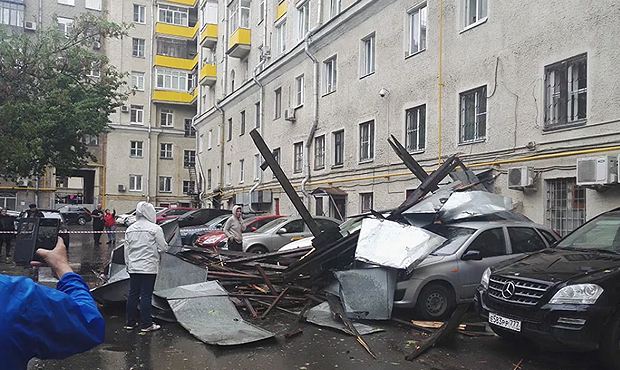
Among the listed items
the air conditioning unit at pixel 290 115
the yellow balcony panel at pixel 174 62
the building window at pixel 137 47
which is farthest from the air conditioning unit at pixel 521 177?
the building window at pixel 137 47

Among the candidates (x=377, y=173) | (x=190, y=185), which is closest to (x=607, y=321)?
(x=377, y=173)

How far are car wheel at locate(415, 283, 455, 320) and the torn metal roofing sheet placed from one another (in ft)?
8.66

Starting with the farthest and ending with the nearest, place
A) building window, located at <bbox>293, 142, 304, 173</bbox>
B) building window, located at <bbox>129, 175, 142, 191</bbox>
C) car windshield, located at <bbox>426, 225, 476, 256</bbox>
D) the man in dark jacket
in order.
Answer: building window, located at <bbox>129, 175, 142, 191</bbox> → building window, located at <bbox>293, 142, 304, 173</bbox> → the man in dark jacket → car windshield, located at <bbox>426, 225, 476, 256</bbox>

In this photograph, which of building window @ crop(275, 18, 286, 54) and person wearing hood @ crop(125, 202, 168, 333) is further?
building window @ crop(275, 18, 286, 54)

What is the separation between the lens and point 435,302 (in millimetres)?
8695

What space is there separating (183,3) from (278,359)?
46.0m

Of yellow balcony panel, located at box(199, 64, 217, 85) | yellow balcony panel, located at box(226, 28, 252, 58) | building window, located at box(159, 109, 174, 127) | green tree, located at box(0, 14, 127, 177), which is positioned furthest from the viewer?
building window, located at box(159, 109, 174, 127)

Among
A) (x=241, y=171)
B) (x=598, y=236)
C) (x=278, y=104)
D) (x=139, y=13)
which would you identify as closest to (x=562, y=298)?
(x=598, y=236)

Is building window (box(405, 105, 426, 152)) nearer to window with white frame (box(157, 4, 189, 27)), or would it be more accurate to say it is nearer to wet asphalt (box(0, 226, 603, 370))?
wet asphalt (box(0, 226, 603, 370))

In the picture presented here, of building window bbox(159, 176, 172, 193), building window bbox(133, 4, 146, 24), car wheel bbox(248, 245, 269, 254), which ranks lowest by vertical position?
car wheel bbox(248, 245, 269, 254)

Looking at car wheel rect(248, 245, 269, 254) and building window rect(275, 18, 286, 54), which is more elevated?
building window rect(275, 18, 286, 54)

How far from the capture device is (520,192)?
12023mm

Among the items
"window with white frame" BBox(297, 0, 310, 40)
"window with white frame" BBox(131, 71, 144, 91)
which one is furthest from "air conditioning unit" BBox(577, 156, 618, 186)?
"window with white frame" BBox(131, 71, 144, 91)

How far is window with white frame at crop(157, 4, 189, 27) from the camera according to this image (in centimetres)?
4688
